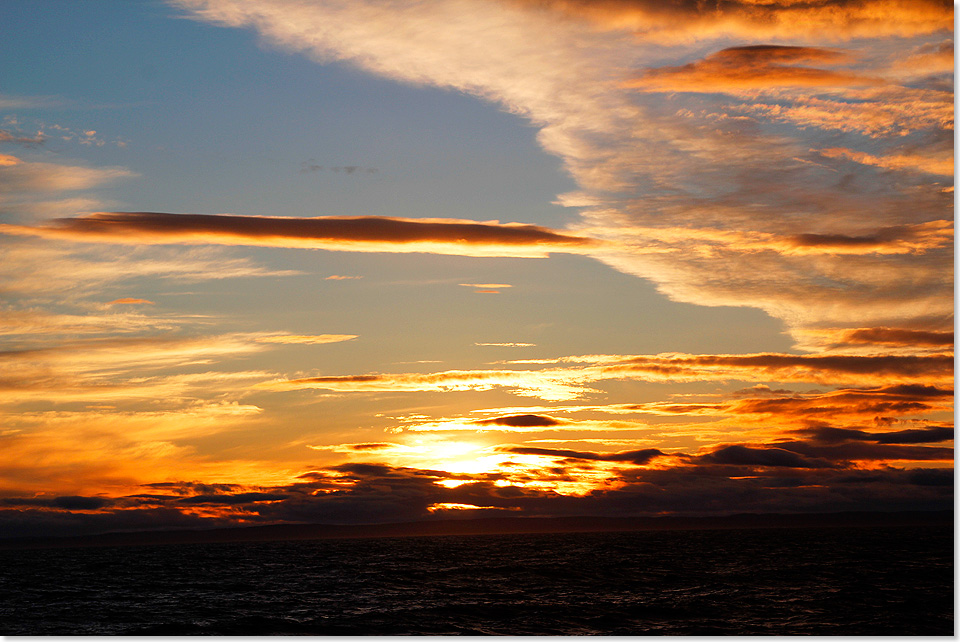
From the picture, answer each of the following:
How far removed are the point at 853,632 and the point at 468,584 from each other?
28.5 meters

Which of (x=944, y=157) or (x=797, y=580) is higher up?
(x=944, y=157)

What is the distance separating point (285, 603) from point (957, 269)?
35636mm

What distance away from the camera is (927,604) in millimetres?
32219

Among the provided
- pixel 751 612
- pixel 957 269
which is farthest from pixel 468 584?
pixel 957 269

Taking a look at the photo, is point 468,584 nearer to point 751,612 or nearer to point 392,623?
point 392,623

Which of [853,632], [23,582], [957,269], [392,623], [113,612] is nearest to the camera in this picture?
[957,269]

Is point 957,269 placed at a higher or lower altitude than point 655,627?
higher

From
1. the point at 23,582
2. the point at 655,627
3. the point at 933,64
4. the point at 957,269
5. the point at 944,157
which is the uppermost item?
the point at 933,64

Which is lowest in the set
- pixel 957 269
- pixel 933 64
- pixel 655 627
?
pixel 655 627

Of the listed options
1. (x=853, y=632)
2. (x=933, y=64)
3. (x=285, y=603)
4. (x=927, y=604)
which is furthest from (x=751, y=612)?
(x=285, y=603)

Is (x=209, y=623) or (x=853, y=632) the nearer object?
(x=853, y=632)

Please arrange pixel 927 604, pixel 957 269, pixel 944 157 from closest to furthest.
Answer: pixel 957 269
pixel 944 157
pixel 927 604

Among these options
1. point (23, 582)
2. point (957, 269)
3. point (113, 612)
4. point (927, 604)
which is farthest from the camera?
point (23, 582)

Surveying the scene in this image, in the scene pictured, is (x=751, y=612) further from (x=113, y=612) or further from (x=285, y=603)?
(x=113, y=612)
